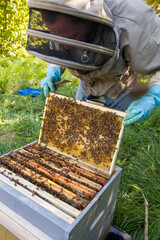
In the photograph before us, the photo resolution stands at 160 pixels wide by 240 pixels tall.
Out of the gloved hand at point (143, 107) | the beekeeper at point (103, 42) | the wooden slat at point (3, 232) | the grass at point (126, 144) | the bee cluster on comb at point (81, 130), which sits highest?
the beekeeper at point (103, 42)

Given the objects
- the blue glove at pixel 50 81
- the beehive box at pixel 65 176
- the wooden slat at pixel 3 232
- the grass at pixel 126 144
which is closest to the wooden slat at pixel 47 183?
the beehive box at pixel 65 176

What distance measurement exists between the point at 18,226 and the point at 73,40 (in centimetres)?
144

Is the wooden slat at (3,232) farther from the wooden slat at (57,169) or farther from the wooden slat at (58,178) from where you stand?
the wooden slat at (57,169)

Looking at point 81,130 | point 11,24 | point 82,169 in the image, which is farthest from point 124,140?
point 11,24

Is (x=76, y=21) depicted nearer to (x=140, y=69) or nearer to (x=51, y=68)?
(x=140, y=69)

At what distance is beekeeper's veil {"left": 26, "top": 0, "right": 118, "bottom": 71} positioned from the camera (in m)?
1.34

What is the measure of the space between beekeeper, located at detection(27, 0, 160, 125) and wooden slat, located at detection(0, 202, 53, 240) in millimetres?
1241

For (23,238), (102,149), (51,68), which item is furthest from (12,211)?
(51,68)

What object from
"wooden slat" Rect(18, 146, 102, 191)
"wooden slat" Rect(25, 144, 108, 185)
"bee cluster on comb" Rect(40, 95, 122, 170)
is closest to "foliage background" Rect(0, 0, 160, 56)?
"bee cluster on comb" Rect(40, 95, 122, 170)

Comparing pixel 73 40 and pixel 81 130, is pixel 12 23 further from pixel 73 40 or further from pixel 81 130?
pixel 73 40

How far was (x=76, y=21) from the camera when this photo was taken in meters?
1.44

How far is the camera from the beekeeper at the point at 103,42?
1.42 meters

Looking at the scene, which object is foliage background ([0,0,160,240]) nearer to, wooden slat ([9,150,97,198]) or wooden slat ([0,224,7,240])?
wooden slat ([9,150,97,198])

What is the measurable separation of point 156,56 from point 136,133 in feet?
6.67
